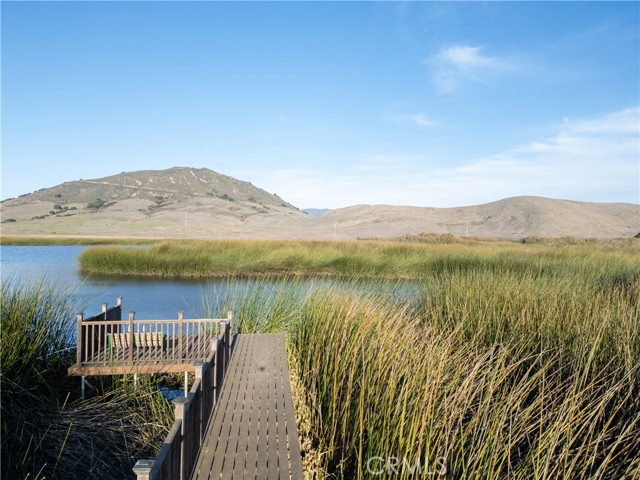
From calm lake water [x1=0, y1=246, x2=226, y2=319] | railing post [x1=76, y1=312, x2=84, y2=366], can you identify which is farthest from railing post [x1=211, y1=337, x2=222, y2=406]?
calm lake water [x1=0, y1=246, x2=226, y2=319]

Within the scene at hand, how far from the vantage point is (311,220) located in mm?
85938

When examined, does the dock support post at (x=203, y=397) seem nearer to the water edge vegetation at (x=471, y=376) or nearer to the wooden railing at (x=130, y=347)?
the water edge vegetation at (x=471, y=376)

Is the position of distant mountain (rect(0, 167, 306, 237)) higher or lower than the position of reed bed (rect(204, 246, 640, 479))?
higher

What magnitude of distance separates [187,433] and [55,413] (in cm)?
327

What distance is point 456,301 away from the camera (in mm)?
6879

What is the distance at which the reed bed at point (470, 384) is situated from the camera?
2.78m

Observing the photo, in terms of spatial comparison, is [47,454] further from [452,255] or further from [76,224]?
[76,224]

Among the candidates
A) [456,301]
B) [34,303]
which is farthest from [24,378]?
[456,301]

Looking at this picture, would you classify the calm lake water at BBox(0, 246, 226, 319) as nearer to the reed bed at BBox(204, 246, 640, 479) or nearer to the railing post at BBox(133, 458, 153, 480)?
the reed bed at BBox(204, 246, 640, 479)

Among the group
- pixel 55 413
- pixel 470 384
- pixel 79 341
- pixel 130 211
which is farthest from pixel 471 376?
pixel 130 211

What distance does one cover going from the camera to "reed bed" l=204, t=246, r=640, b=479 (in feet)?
9.13

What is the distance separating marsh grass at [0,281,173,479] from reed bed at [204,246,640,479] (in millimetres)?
1867

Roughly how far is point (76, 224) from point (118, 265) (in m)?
60.8

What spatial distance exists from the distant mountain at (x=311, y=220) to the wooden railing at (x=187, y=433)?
180ft
